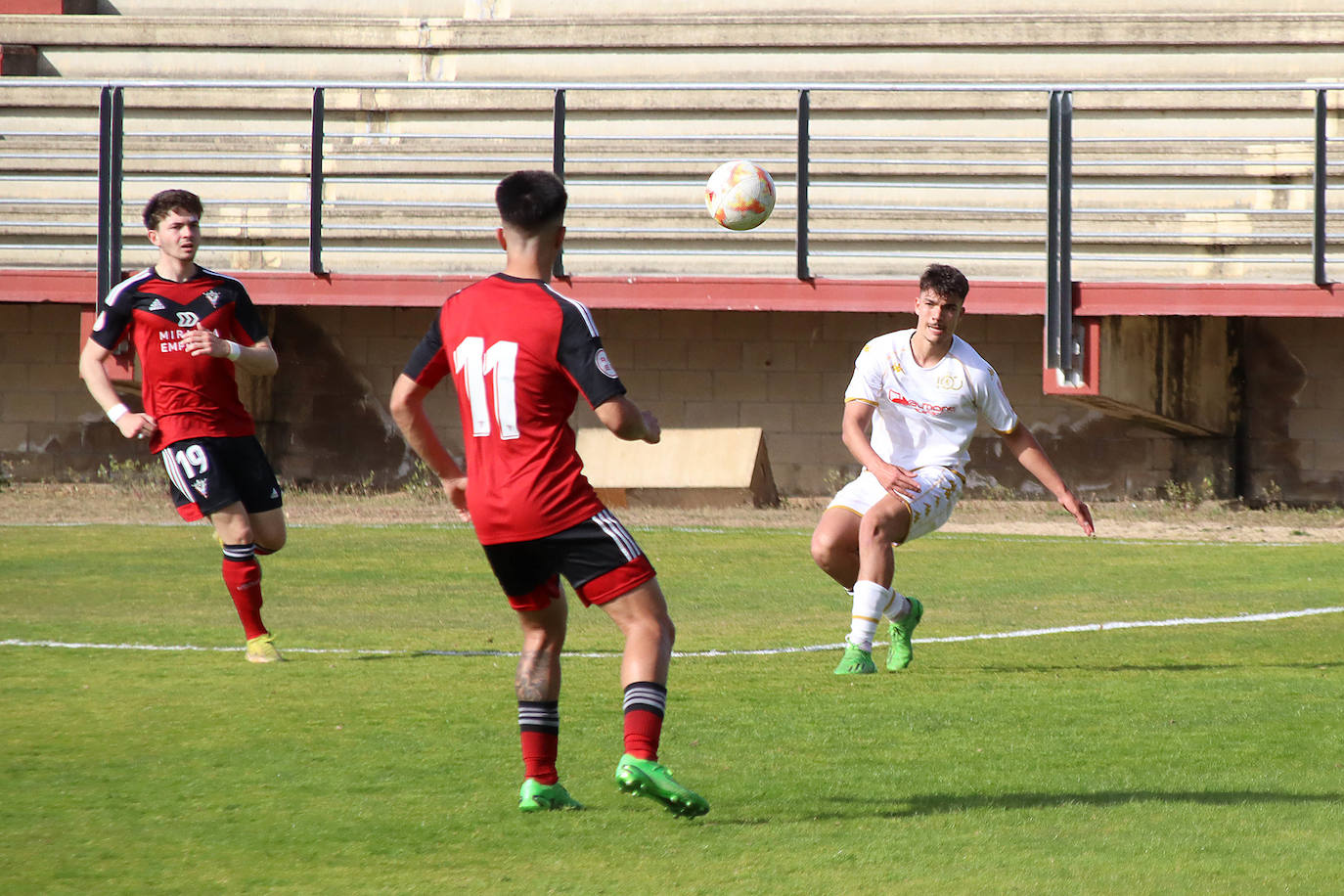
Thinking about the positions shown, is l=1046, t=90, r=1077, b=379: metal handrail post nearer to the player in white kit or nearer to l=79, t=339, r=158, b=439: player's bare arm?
the player in white kit

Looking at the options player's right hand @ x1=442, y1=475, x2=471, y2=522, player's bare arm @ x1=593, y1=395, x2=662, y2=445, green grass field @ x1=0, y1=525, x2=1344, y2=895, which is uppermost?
player's bare arm @ x1=593, y1=395, x2=662, y2=445

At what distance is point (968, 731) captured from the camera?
21.1 ft

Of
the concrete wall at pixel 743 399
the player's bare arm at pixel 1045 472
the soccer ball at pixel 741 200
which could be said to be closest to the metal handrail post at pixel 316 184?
the concrete wall at pixel 743 399

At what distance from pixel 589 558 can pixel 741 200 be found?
7.36 meters

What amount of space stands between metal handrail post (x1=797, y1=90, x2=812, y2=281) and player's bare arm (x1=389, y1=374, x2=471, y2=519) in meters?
10.8

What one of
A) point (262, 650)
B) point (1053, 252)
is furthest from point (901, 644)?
point (1053, 252)

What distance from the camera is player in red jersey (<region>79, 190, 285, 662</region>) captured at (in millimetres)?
8031

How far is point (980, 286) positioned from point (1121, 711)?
919 centimetres

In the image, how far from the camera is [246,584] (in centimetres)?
802

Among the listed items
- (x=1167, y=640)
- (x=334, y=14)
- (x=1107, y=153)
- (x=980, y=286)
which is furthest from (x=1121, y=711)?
(x=334, y=14)

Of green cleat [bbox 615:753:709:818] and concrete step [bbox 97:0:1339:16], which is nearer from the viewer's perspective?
green cleat [bbox 615:753:709:818]

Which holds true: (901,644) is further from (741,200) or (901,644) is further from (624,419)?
(741,200)

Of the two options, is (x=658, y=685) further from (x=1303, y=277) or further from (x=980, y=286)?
(x=1303, y=277)

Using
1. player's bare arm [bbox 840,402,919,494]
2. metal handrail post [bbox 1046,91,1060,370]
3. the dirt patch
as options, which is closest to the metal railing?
metal handrail post [bbox 1046,91,1060,370]
